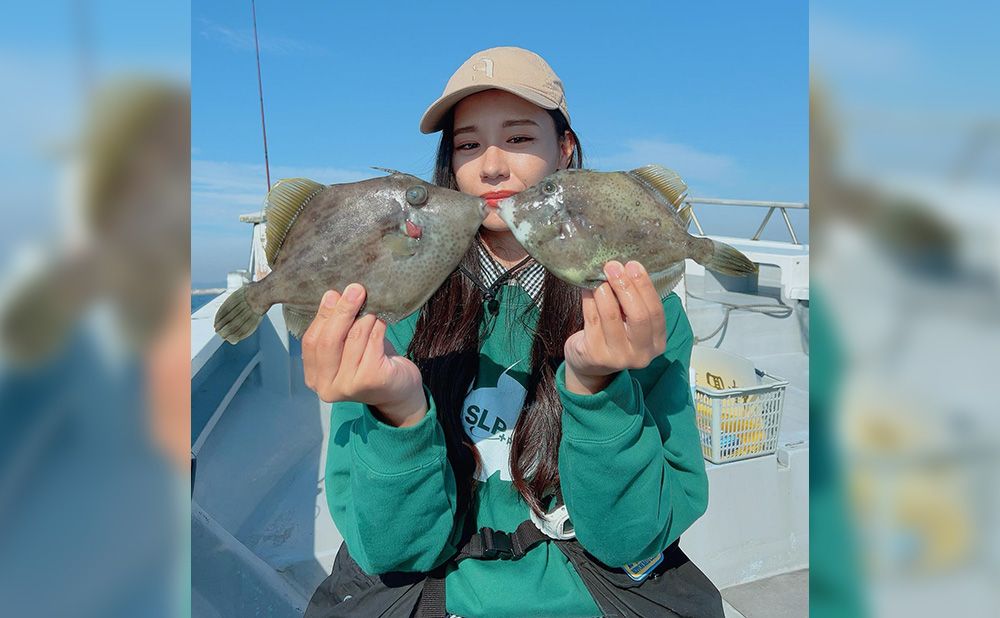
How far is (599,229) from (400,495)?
970mm

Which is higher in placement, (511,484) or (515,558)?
Answer: (511,484)

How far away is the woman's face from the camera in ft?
7.05

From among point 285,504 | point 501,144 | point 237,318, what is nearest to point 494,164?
point 501,144

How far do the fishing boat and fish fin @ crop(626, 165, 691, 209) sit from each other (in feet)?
4.85

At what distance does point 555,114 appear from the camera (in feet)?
7.48

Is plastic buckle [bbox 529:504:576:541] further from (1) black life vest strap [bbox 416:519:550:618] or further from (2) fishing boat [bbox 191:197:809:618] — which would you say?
(2) fishing boat [bbox 191:197:809:618]

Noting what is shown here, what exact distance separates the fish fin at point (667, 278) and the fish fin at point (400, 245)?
72cm

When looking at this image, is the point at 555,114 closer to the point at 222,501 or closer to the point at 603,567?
the point at 603,567

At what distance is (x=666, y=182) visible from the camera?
198 cm

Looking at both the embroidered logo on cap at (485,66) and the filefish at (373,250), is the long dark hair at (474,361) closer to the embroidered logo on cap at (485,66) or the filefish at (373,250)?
the embroidered logo on cap at (485,66)

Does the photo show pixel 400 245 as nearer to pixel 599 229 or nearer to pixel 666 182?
pixel 599 229
